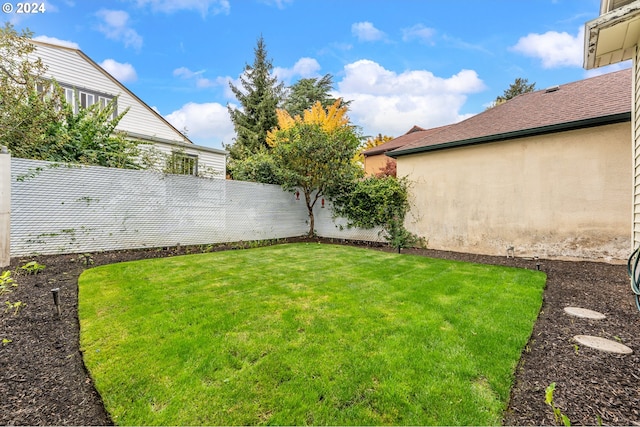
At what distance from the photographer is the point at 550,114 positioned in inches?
262

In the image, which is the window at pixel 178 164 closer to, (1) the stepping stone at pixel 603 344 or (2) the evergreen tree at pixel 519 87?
(1) the stepping stone at pixel 603 344

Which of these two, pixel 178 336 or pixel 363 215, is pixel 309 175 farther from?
pixel 178 336

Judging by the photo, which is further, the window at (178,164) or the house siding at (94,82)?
the house siding at (94,82)

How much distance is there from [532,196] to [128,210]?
9.78 metres

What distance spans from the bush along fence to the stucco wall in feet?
7.92

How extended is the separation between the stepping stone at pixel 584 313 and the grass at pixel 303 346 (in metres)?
0.34

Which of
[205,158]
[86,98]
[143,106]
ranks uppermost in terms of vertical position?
[143,106]

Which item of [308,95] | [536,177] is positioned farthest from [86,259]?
[308,95]

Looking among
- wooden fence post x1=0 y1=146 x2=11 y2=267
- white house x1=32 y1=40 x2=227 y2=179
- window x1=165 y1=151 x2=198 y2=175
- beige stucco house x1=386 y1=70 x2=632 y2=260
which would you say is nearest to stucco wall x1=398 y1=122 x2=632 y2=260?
beige stucco house x1=386 y1=70 x2=632 y2=260

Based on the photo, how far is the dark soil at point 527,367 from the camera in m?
1.68

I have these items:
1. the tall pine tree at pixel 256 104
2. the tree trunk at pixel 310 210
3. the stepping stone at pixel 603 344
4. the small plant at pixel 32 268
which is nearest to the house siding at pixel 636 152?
the stepping stone at pixel 603 344

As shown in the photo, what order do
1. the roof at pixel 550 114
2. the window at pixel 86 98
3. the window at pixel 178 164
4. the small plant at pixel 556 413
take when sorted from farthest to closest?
the window at pixel 86 98, the window at pixel 178 164, the roof at pixel 550 114, the small plant at pixel 556 413

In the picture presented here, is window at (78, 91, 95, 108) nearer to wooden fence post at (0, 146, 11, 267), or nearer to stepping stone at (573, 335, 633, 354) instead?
wooden fence post at (0, 146, 11, 267)

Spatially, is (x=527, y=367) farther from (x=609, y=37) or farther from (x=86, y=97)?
(x=86, y=97)
